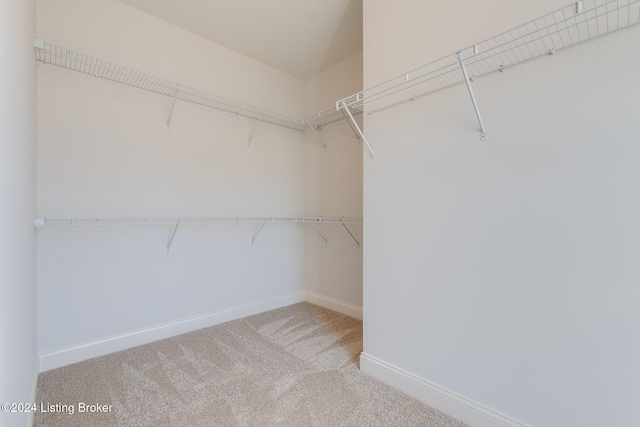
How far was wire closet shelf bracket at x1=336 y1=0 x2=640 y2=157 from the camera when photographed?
974 mm

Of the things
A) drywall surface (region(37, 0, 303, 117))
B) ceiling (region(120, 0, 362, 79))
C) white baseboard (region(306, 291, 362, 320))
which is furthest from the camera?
white baseboard (region(306, 291, 362, 320))

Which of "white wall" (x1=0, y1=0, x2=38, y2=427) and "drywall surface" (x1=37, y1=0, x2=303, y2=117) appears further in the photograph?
"drywall surface" (x1=37, y1=0, x2=303, y2=117)

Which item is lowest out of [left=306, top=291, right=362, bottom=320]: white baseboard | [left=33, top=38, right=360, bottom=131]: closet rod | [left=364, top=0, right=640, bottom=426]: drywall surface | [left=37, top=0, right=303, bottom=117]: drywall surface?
[left=306, top=291, right=362, bottom=320]: white baseboard

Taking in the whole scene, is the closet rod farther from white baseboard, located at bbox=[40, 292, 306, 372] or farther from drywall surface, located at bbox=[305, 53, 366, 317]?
white baseboard, located at bbox=[40, 292, 306, 372]

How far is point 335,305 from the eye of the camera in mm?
2863

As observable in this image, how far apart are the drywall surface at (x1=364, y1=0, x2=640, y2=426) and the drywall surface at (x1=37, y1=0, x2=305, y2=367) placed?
59.1 inches

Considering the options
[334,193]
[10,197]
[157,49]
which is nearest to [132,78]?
[157,49]

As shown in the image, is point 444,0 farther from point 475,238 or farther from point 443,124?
point 475,238

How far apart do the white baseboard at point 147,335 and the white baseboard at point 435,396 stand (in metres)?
1.34

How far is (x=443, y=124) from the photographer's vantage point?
145 centimetres

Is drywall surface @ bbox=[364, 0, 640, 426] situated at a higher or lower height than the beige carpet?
higher

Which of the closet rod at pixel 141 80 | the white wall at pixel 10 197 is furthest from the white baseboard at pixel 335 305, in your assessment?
the white wall at pixel 10 197

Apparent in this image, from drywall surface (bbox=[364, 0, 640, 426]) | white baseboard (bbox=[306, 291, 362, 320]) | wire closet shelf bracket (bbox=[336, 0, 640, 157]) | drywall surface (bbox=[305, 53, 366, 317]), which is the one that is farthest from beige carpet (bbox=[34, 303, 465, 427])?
wire closet shelf bracket (bbox=[336, 0, 640, 157])

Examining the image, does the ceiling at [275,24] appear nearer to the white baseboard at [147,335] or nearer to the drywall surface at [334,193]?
the drywall surface at [334,193]
